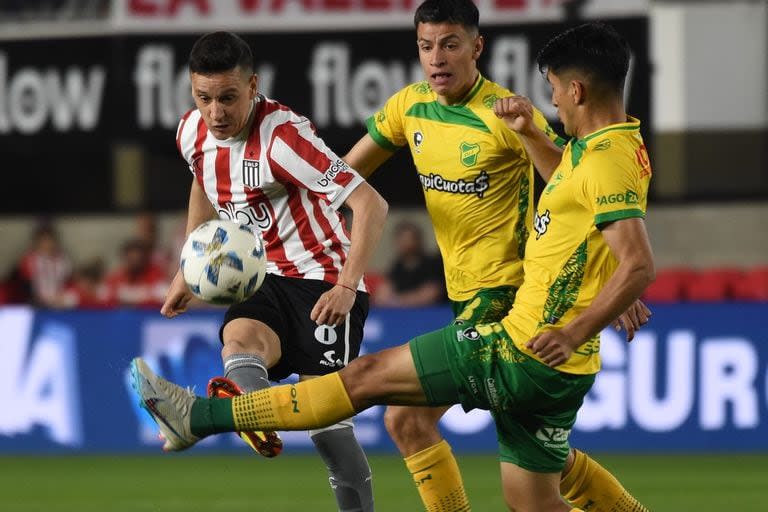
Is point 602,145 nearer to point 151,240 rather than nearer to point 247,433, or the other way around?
point 247,433

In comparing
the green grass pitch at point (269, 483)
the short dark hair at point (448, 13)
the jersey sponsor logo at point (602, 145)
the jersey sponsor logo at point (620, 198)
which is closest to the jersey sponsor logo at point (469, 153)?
the short dark hair at point (448, 13)

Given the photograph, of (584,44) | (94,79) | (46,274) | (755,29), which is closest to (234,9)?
(94,79)

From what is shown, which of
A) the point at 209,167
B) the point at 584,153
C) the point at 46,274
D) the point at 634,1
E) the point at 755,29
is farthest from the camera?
the point at 755,29

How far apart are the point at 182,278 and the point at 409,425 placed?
3.39 ft

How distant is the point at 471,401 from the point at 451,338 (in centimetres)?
21

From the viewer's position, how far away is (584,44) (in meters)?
4.68

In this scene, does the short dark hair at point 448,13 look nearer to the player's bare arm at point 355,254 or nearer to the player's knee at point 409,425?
the player's bare arm at point 355,254

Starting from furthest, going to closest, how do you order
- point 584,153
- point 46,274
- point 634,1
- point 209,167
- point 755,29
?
point 755,29 → point 46,274 → point 634,1 → point 209,167 → point 584,153

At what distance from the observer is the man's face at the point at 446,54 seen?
5.59m

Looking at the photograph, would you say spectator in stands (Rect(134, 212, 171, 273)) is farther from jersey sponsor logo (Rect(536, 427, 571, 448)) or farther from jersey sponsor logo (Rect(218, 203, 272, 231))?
jersey sponsor logo (Rect(536, 427, 571, 448))

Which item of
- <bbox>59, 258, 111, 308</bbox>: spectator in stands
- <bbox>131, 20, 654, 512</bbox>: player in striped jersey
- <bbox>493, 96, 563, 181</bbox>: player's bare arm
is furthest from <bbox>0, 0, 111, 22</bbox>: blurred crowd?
<bbox>131, 20, 654, 512</bbox>: player in striped jersey

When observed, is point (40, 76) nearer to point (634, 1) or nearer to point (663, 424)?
point (634, 1)

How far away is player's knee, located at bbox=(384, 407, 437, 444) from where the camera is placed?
569 centimetres

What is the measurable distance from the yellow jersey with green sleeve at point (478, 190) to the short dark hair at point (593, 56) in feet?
2.69
